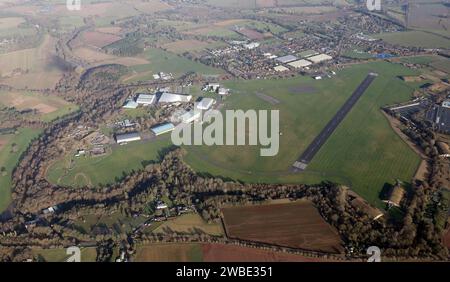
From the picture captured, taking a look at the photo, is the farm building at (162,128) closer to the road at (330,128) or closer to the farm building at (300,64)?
the road at (330,128)

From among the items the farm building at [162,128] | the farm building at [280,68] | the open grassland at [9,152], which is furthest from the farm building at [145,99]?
the farm building at [280,68]

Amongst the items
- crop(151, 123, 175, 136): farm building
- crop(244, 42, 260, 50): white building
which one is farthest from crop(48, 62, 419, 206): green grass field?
crop(244, 42, 260, 50): white building

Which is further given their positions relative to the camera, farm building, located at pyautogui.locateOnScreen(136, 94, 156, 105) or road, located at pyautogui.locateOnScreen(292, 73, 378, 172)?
farm building, located at pyautogui.locateOnScreen(136, 94, 156, 105)

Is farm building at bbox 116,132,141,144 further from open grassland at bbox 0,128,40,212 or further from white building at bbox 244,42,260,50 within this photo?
white building at bbox 244,42,260,50

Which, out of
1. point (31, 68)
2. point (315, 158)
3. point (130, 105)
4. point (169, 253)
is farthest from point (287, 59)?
point (169, 253)

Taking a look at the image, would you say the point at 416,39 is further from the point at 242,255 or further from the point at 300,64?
the point at 242,255

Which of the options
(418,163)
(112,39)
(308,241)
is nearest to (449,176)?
(418,163)
